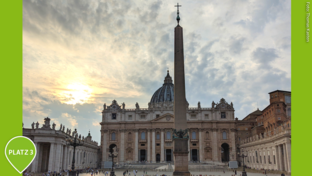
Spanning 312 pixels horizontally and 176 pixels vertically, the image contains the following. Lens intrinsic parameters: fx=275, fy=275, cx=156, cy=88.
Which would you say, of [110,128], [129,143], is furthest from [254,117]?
[110,128]

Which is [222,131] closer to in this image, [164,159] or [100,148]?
[164,159]

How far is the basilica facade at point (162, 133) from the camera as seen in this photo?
72000 millimetres

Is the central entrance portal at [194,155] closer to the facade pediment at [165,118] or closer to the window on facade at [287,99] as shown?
the facade pediment at [165,118]

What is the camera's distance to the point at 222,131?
73000mm

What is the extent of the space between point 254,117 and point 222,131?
11055mm

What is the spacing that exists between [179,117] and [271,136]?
2919cm

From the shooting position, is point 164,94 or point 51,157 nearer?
point 51,157

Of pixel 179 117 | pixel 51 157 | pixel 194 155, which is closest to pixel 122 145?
pixel 194 155

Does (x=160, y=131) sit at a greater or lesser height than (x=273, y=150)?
greater

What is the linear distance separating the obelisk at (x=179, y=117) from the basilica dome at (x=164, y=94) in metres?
75.6

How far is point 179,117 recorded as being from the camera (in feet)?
65.8

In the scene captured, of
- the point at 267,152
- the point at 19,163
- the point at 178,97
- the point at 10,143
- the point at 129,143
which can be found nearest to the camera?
the point at 10,143

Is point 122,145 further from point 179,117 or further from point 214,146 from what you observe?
point 179,117

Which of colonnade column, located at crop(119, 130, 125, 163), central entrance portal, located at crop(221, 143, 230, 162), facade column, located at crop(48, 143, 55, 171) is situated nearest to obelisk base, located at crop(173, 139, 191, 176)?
facade column, located at crop(48, 143, 55, 171)
